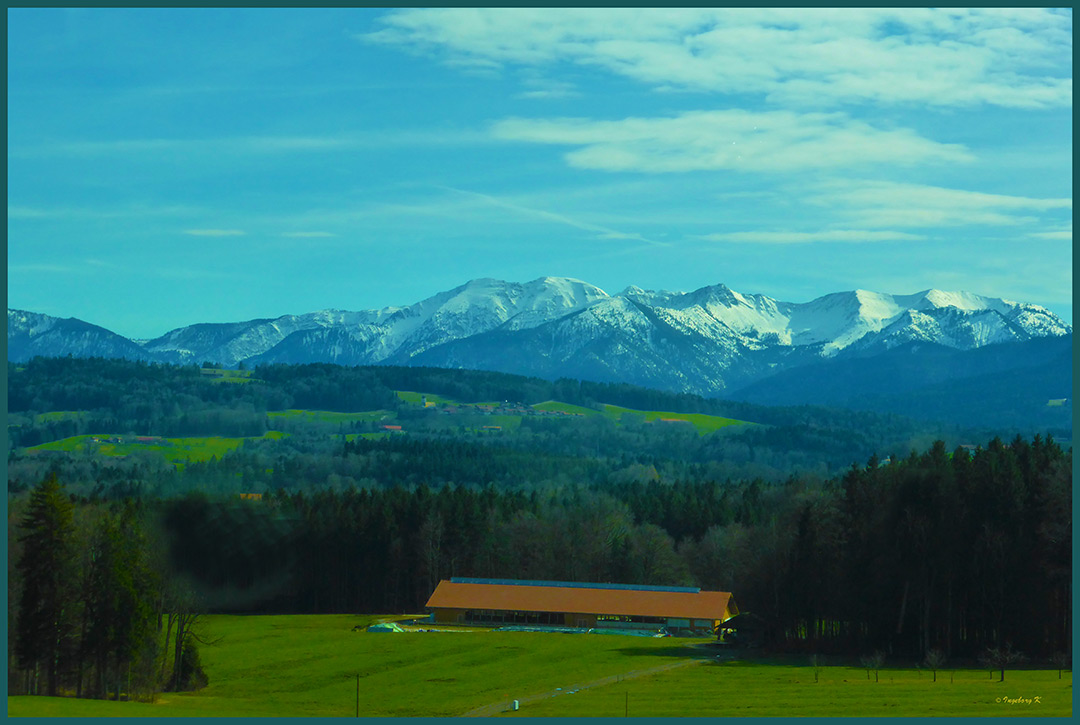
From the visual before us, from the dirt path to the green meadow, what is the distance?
10cm

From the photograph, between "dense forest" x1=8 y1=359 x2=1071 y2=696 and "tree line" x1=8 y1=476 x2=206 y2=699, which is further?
"dense forest" x1=8 y1=359 x2=1071 y2=696

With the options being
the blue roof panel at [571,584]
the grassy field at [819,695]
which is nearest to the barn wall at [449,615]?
the blue roof panel at [571,584]

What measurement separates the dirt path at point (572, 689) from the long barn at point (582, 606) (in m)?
17.1

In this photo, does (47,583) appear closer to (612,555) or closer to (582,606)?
(582,606)

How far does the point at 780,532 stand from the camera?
263 ft

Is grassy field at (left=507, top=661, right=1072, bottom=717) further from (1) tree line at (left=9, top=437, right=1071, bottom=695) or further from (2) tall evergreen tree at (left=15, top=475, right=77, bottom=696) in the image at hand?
(2) tall evergreen tree at (left=15, top=475, right=77, bottom=696)

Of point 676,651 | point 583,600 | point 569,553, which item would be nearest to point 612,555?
point 569,553

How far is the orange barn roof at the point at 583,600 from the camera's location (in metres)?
84.4

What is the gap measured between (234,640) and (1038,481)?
161 feet

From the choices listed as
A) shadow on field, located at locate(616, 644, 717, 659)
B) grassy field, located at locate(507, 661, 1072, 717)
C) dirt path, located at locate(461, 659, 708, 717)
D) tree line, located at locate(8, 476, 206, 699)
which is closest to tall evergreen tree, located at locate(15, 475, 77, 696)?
tree line, located at locate(8, 476, 206, 699)

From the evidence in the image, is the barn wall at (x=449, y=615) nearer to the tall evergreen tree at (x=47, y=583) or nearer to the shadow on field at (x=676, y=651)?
the shadow on field at (x=676, y=651)

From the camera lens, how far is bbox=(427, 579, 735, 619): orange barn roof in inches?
3324

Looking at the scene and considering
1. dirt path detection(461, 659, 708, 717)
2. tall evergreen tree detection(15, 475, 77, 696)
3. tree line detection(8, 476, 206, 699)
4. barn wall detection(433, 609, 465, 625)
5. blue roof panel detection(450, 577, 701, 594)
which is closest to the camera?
dirt path detection(461, 659, 708, 717)

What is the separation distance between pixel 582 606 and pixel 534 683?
1111 inches
